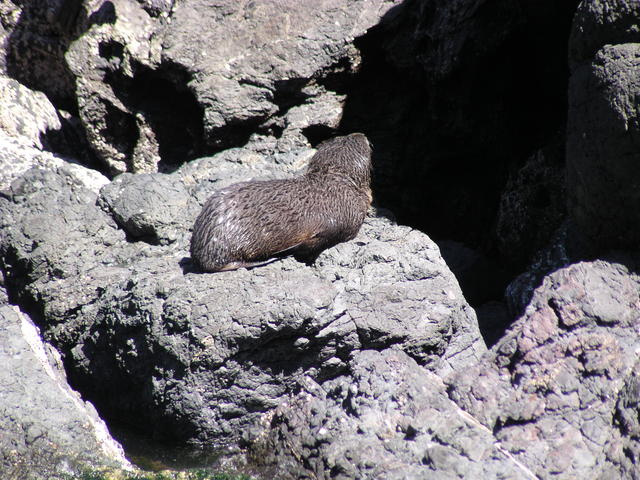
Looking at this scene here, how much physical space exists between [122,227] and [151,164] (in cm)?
168

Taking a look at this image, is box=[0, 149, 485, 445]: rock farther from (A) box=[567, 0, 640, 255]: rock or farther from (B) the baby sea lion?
(A) box=[567, 0, 640, 255]: rock

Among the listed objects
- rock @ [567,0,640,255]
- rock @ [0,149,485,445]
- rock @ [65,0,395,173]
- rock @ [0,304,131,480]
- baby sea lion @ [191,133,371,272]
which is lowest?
rock @ [0,304,131,480]

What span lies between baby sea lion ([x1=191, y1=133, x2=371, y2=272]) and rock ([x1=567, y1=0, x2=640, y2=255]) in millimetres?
1903

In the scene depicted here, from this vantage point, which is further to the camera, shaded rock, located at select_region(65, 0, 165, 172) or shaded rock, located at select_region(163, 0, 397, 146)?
shaded rock, located at select_region(65, 0, 165, 172)

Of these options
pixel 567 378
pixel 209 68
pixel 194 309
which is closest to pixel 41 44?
pixel 209 68

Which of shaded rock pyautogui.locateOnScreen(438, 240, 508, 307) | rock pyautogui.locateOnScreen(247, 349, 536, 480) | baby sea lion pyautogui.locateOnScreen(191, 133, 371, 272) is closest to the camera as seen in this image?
rock pyautogui.locateOnScreen(247, 349, 536, 480)

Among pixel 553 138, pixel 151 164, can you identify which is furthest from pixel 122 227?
pixel 553 138

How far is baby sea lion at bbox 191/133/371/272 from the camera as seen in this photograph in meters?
5.28

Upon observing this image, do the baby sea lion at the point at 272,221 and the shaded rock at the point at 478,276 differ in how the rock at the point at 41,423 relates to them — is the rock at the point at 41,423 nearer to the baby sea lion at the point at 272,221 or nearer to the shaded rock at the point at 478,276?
the baby sea lion at the point at 272,221

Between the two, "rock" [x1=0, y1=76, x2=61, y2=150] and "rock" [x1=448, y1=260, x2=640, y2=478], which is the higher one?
"rock" [x1=448, y1=260, x2=640, y2=478]

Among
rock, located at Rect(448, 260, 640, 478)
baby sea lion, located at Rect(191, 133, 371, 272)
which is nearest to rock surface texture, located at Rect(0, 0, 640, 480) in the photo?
rock, located at Rect(448, 260, 640, 478)

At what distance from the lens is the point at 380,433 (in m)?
4.26

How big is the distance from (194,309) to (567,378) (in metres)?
2.51

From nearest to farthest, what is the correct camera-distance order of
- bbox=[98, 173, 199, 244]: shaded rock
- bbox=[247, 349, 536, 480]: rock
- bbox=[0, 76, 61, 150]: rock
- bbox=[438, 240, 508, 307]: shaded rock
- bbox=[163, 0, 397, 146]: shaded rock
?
bbox=[247, 349, 536, 480]: rock, bbox=[98, 173, 199, 244]: shaded rock, bbox=[163, 0, 397, 146]: shaded rock, bbox=[438, 240, 508, 307]: shaded rock, bbox=[0, 76, 61, 150]: rock
